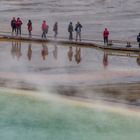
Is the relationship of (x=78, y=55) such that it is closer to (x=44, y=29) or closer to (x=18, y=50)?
(x=18, y=50)

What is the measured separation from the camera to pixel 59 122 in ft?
66.1

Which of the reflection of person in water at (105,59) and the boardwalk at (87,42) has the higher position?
the boardwalk at (87,42)

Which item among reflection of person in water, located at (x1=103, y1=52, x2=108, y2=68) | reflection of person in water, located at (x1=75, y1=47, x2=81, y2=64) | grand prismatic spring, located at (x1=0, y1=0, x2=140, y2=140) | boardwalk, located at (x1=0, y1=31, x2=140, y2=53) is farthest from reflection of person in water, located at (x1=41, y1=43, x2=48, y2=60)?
reflection of person in water, located at (x1=103, y1=52, x2=108, y2=68)

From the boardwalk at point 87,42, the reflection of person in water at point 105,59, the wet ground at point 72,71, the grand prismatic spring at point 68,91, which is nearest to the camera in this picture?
the grand prismatic spring at point 68,91

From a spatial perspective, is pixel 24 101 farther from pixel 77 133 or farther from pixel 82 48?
pixel 82 48

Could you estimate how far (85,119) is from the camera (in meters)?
20.4

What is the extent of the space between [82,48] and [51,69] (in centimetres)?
523

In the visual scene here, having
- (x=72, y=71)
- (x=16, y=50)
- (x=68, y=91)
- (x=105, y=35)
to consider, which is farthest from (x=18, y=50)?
(x=68, y=91)

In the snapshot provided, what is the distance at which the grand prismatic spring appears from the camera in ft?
63.8

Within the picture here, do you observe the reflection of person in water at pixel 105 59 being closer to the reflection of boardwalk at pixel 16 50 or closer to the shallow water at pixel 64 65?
the shallow water at pixel 64 65

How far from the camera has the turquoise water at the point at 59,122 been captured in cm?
1892

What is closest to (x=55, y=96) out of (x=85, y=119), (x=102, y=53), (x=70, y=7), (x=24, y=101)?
(x=24, y=101)

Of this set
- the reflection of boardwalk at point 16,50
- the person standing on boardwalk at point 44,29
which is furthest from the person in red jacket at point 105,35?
the reflection of boardwalk at point 16,50

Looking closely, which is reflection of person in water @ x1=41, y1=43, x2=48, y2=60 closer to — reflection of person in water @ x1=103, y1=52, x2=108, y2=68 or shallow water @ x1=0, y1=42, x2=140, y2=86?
shallow water @ x1=0, y1=42, x2=140, y2=86
